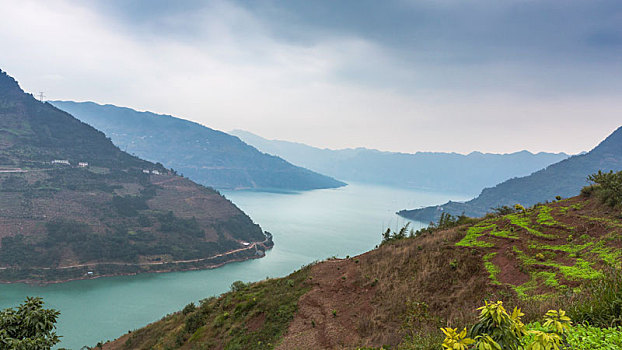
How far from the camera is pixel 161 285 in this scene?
190 feet

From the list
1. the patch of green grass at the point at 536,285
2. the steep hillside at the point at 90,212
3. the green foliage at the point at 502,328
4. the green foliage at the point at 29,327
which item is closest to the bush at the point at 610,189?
the patch of green grass at the point at 536,285

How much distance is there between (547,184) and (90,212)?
157 m

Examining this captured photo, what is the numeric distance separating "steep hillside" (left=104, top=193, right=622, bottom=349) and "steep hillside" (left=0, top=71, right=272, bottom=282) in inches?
2610

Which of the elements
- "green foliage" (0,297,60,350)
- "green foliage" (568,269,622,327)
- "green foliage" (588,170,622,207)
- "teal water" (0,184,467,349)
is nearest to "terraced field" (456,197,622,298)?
"green foliage" (588,170,622,207)

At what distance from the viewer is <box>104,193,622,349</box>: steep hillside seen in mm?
6719

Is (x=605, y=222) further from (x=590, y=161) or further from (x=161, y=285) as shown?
(x=590, y=161)

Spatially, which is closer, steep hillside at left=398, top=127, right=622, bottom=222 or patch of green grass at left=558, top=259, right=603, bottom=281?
patch of green grass at left=558, top=259, right=603, bottom=281

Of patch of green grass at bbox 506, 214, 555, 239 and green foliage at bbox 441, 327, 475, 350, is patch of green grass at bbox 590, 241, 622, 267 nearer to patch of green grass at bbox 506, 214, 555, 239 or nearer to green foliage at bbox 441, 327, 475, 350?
patch of green grass at bbox 506, 214, 555, 239

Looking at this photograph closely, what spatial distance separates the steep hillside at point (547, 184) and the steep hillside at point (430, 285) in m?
113

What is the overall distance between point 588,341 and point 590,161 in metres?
160

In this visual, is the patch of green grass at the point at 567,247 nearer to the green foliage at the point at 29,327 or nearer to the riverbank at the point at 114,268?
the green foliage at the point at 29,327

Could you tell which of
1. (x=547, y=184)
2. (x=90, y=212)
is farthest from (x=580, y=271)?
(x=547, y=184)

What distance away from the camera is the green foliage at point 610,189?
856cm

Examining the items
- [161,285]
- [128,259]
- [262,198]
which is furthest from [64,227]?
[262,198]
